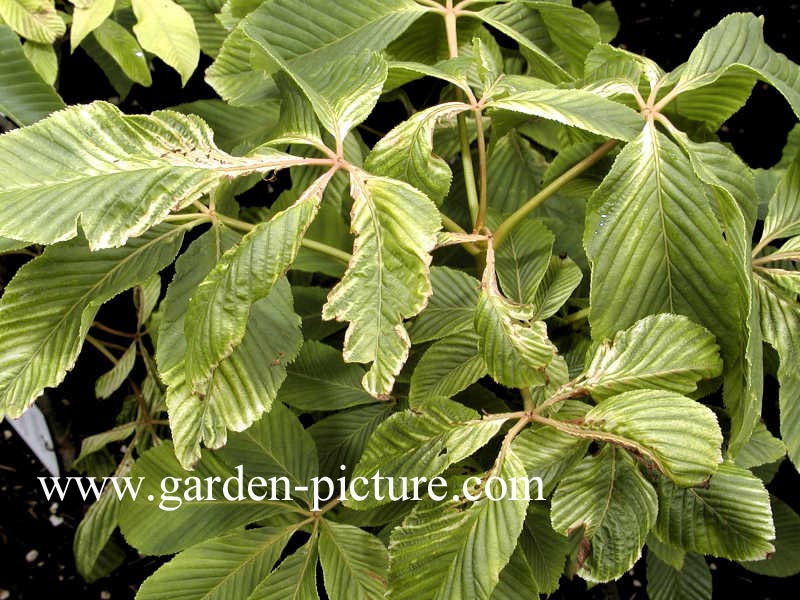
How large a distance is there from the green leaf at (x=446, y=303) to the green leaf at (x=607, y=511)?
16cm

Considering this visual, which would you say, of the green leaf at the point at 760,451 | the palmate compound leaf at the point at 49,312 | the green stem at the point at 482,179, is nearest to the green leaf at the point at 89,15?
the palmate compound leaf at the point at 49,312

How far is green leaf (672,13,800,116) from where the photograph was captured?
53 cm

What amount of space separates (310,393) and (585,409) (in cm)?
27

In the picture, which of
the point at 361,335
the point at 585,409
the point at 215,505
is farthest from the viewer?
the point at 215,505

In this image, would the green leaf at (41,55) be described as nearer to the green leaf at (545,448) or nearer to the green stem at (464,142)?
the green stem at (464,142)

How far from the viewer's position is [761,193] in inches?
27.5

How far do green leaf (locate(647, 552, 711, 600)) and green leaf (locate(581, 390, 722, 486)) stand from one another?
0.50 metres

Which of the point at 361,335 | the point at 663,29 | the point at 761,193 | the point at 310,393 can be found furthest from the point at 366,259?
the point at 663,29

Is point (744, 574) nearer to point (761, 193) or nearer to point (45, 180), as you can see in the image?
point (761, 193)

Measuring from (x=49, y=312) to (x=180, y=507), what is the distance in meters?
0.23

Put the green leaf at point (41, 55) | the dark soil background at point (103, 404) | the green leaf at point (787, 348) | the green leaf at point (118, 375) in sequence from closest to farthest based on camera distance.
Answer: the green leaf at point (787, 348), the green leaf at point (41, 55), the green leaf at point (118, 375), the dark soil background at point (103, 404)

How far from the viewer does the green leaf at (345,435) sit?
71 centimetres

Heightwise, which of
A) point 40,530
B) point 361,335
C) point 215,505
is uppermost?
point 361,335

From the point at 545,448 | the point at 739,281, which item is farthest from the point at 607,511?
the point at 739,281
